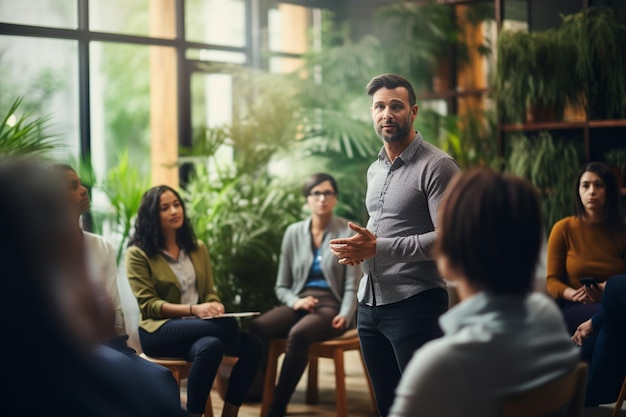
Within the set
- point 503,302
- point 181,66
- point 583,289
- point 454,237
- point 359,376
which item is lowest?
point 359,376

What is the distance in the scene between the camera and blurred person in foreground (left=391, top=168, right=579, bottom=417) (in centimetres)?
154

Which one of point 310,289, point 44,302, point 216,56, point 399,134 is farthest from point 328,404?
point 44,302

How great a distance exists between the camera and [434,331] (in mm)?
2947

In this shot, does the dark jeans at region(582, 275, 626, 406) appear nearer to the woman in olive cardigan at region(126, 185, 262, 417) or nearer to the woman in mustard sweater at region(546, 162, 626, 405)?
the woman in mustard sweater at region(546, 162, 626, 405)

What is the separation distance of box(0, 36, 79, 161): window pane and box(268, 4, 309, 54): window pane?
68.4 inches

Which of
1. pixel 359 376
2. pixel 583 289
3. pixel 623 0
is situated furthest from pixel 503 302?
pixel 623 0

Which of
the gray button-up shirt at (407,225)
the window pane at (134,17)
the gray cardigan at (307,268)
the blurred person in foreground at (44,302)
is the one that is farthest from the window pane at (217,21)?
the blurred person in foreground at (44,302)

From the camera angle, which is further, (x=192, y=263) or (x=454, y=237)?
(x=192, y=263)

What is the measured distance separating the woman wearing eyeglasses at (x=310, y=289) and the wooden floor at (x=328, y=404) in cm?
41

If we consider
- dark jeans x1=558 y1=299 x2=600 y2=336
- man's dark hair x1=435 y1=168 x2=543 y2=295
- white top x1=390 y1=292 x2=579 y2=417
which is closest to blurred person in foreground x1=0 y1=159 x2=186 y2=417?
white top x1=390 y1=292 x2=579 y2=417

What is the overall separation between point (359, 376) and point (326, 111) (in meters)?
1.75

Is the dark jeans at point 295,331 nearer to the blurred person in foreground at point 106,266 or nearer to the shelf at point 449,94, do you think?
the blurred person in foreground at point 106,266

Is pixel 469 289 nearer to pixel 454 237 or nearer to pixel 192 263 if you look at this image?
pixel 454 237

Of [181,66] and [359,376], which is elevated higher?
[181,66]
